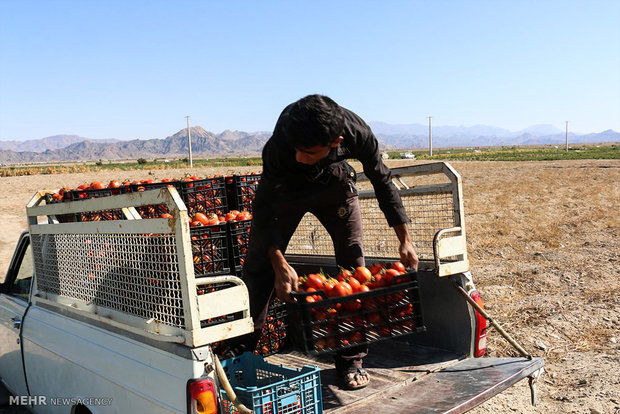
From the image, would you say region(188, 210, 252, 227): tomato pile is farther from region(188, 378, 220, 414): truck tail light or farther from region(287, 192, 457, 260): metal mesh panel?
region(188, 378, 220, 414): truck tail light

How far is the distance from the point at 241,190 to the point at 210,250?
1234 millimetres

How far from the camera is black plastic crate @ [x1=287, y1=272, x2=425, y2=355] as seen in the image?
9.83 feet

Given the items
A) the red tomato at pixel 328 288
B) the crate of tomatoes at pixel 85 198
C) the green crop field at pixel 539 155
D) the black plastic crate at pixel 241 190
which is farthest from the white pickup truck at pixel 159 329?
the green crop field at pixel 539 155

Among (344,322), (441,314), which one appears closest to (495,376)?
(441,314)

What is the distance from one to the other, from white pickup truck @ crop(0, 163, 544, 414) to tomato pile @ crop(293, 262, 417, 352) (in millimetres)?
228

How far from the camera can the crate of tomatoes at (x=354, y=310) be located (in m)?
3.01

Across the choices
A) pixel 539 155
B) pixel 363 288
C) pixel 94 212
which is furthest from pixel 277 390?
pixel 539 155

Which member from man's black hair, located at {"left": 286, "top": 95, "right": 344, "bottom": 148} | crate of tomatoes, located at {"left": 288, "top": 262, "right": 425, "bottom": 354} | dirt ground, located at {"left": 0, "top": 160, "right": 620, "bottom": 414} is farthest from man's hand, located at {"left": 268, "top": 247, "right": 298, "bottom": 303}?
dirt ground, located at {"left": 0, "top": 160, "right": 620, "bottom": 414}

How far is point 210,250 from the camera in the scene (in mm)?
3656

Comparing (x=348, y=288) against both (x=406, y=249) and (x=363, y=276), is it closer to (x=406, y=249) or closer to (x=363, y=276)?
(x=363, y=276)

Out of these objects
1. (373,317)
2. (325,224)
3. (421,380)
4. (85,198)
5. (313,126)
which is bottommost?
(421,380)

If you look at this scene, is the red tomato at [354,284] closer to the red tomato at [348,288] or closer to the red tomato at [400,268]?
the red tomato at [348,288]

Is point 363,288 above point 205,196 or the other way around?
the other way around

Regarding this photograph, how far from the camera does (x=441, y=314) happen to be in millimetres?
4004
